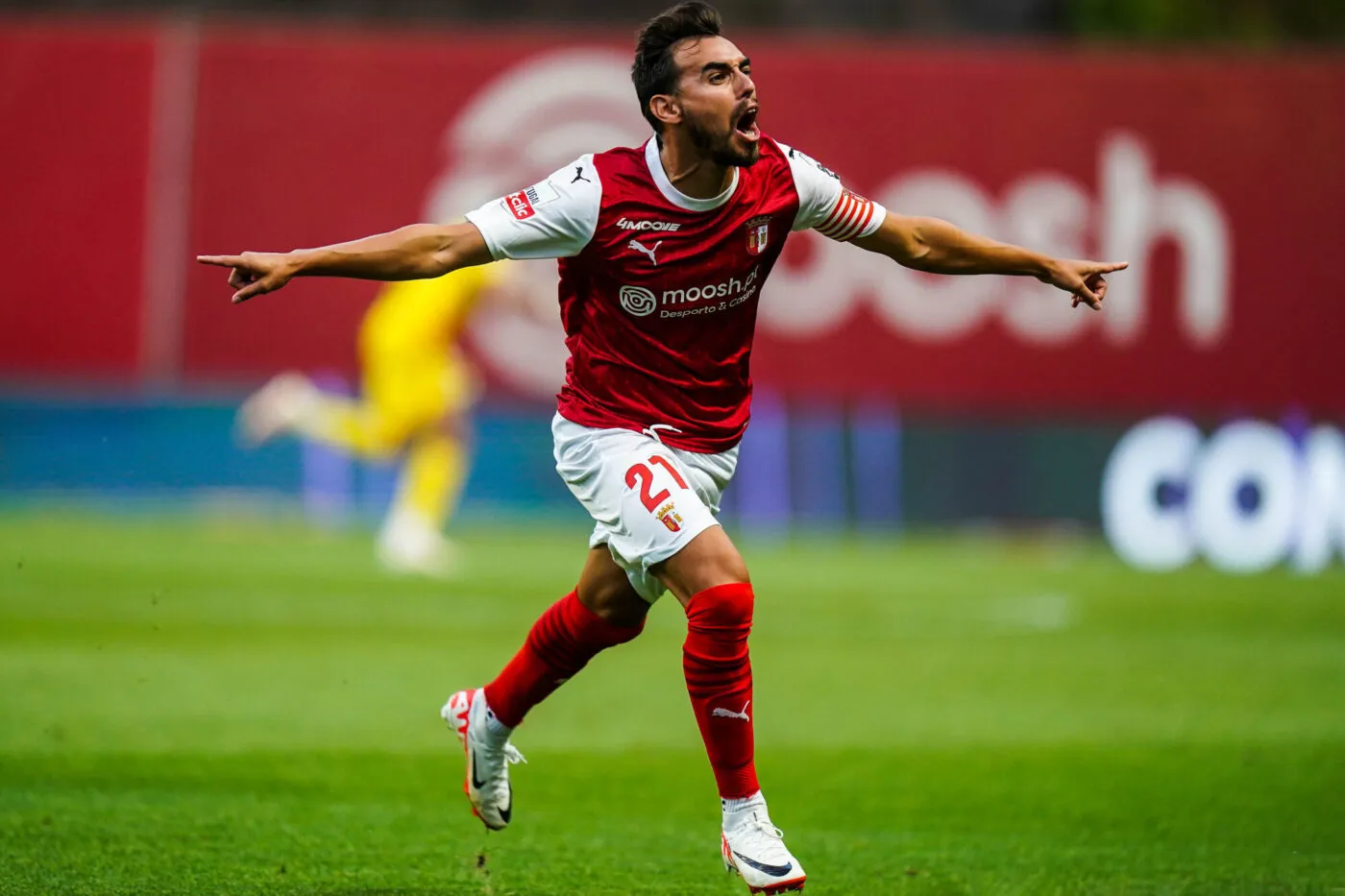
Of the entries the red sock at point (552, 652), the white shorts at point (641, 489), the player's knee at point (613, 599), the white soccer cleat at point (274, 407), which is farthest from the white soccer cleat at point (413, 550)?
the white shorts at point (641, 489)

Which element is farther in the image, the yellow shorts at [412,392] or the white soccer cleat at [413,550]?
the yellow shorts at [412,392]

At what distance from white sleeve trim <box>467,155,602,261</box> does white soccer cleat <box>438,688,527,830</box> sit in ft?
5.24

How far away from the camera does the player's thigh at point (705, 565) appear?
5.44 metres

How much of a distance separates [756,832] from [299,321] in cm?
1516

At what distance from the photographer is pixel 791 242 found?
65.3 feet

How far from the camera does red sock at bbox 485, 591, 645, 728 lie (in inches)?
239

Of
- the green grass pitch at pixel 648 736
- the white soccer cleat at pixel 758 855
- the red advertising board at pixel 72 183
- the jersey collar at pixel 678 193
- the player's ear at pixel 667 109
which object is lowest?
the green grass pitch at pixel 648 736

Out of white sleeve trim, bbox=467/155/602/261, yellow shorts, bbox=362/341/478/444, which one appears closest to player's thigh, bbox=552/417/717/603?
white sleeve trim, bbox=467/155/602/261

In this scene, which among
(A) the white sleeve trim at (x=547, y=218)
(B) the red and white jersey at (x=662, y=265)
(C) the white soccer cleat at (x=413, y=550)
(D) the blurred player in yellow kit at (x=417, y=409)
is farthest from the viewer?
(D) the blurred player in yellow kit at (x=417, y=409)

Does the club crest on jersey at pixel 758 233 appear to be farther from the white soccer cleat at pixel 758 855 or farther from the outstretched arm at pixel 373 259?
the white soccer cleat at pixel 758 855

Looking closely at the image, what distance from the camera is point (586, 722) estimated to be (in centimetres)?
916

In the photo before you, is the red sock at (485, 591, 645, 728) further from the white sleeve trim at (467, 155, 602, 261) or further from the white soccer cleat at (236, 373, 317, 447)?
the white soccer cleat at (236, 373, 317, 447)

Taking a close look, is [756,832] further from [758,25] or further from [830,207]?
[758,25]

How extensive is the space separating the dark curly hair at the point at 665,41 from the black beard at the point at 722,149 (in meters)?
0.15
